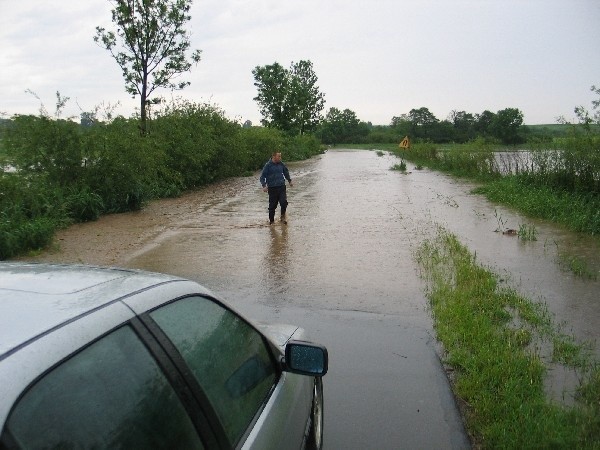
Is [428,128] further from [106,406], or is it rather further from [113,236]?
[106,406]

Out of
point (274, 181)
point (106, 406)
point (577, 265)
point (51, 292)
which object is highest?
point (51, 292)

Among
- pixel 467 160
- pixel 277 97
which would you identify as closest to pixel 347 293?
pixel 467 160

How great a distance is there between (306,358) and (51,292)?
129cm

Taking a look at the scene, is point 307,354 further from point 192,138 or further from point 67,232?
point 192,138

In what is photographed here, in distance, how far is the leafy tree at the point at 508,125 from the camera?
8450 cm

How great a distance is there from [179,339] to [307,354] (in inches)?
34.8

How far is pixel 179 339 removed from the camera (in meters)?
1.90

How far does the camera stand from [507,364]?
4797 mm

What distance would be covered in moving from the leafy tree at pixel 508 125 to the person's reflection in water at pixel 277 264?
78305mm

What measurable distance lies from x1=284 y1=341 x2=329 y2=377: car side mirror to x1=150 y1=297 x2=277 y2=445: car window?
118mm

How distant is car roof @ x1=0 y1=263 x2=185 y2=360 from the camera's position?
1425mm

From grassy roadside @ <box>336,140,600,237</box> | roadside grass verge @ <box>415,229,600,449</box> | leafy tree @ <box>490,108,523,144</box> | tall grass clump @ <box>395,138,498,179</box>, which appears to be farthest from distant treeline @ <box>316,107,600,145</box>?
roadside grass verge @ <box>415,229,600,449</box>

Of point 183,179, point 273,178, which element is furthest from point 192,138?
point 273,178

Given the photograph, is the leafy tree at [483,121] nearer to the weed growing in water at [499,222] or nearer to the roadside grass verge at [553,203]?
the roadside grass verge at [553,203]
